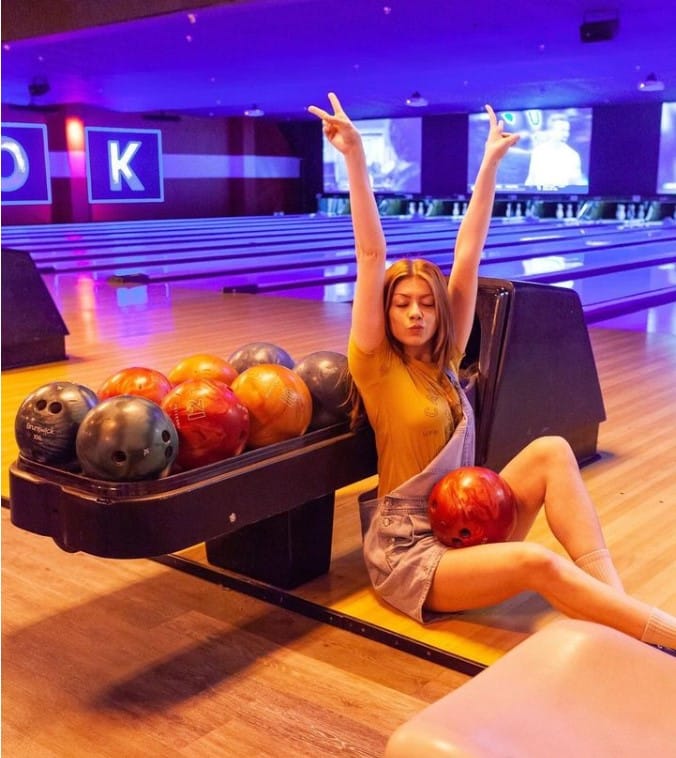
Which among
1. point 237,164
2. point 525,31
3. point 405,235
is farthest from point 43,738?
point 237,164

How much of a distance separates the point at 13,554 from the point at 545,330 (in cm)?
159

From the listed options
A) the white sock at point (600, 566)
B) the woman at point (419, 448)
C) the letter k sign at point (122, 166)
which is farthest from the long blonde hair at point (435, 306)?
the letter k sign at point (122, 166)

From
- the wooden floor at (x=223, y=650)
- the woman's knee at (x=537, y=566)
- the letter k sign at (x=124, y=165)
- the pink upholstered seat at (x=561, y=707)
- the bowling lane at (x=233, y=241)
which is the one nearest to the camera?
the pink upholstered seat at (x=561, y=707)

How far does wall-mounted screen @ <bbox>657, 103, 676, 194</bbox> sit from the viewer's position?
48.6ft

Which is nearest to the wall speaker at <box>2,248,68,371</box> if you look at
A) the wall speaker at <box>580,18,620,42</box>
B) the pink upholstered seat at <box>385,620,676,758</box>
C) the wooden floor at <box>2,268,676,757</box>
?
the wooden floor at <box>2,268,676,757</box>

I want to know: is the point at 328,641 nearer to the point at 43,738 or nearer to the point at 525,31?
the point at 43,738

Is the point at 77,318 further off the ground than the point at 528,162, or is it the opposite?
the point at 528,162

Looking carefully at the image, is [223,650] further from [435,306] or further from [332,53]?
[332,53]

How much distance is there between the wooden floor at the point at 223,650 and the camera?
158cm

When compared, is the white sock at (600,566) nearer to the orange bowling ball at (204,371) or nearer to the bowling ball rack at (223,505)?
the bowling ball rack at (223,505)

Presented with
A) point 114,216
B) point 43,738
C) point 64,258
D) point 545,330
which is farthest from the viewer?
point 114,216

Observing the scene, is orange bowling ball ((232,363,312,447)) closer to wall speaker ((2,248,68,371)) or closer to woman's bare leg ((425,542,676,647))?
woman's bare leg ((425,542,676,647))

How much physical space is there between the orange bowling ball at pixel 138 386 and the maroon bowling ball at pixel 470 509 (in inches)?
24.5

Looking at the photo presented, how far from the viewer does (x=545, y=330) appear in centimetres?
277
